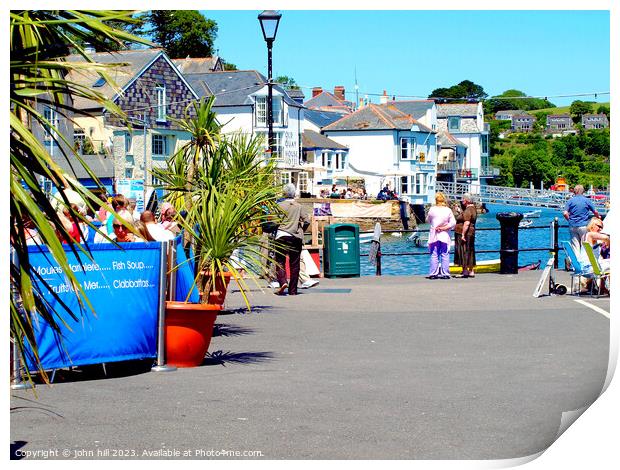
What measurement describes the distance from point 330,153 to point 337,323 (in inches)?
3174

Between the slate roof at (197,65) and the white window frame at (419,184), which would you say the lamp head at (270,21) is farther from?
the white window frame at (419,184)

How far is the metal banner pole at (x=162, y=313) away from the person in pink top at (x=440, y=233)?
1165cm

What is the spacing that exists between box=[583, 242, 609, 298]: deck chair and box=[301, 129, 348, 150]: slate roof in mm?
74677

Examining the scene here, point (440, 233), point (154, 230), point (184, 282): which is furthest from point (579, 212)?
point (184, 282)

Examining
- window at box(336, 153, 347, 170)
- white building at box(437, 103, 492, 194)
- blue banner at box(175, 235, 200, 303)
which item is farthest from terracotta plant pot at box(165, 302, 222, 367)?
white building at box(437, 103, 492, 194)

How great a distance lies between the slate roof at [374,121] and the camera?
96750 millimetres

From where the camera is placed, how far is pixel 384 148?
319 feet

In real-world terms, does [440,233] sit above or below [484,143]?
below

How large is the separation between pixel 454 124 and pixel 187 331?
433ft

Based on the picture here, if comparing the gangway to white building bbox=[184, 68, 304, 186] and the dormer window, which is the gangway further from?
the dormer window

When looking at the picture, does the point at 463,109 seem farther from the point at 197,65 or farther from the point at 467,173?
the point at 197,65

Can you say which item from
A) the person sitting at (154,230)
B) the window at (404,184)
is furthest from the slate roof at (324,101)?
the person sitting at (154,230)

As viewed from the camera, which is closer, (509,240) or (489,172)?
(509,240)
